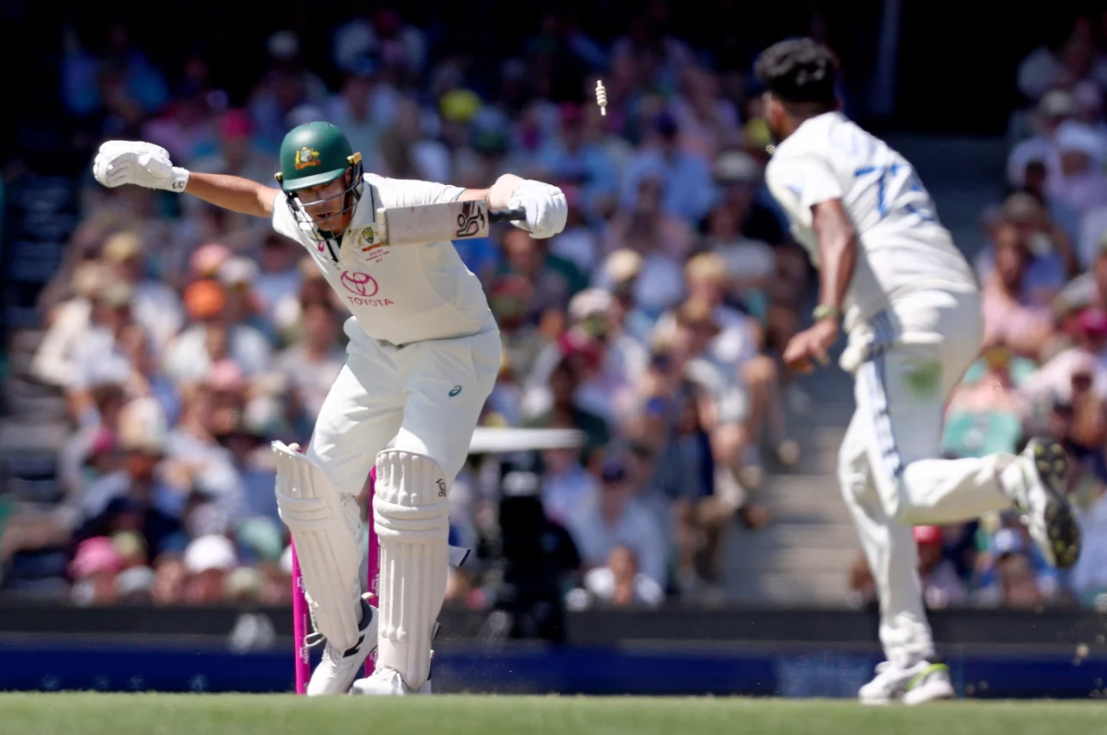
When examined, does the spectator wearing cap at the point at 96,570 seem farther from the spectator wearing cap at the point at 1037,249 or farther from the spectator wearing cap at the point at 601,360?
the spectator wearing cap at the point at 1037,249

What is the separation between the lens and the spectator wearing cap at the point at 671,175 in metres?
10.9

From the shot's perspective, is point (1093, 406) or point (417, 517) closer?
point (417, 517)

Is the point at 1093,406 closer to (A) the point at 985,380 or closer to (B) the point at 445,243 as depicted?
(A) the point at 985,380

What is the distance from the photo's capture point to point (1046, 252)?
33.5 feet

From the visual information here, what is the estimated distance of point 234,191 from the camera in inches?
228

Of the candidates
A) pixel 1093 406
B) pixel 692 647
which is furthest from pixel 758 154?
pixel 692 647

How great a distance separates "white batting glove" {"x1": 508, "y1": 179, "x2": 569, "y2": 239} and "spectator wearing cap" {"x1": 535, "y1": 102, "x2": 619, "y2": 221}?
5.83m

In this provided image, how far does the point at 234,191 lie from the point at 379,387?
2.56 ft

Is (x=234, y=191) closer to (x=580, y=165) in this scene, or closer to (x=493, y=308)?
(x=493, y=308)

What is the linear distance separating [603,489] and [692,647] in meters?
1.87

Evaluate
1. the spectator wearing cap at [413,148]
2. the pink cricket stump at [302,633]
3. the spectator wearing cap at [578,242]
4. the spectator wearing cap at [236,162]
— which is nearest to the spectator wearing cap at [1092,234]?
the spectator wearing cap at [578,242]

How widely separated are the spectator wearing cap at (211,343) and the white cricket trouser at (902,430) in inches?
204

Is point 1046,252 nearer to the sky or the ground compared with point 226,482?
nearer to the sky

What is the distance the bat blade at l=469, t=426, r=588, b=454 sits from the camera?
823cm
